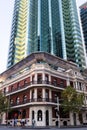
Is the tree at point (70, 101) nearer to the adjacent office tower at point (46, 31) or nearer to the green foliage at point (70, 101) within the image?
the green foliage at point (70, 101)

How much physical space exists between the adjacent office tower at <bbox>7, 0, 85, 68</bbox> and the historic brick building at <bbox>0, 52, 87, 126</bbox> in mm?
49059

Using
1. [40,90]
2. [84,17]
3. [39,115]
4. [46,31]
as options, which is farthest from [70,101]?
[84,17]

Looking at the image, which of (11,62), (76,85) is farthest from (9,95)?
(11,62)

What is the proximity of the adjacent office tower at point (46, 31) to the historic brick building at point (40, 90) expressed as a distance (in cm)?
4906

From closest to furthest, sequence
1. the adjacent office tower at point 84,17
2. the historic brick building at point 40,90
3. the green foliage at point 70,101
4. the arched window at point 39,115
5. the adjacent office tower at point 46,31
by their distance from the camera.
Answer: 1. the arched window at point 39,115
2. the historic brick building at point 40,90
3. the green foliage at point 70,101
4. the adjacent office tower at point 46,31
5. the adjacent office tower at point 84,17

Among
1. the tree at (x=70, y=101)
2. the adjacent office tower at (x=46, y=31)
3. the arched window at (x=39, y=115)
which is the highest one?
the adjacent office tower at (x=46, y=31)

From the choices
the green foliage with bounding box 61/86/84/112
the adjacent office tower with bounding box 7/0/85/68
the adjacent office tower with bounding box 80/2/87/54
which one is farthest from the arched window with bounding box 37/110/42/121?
→ the adjacent office tower with bounding box 80/2/87/54

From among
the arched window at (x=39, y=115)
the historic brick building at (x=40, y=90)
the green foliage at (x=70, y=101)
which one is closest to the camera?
the arched window at (x=39, y=115)

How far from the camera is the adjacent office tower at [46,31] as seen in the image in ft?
338

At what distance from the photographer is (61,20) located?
372 ft

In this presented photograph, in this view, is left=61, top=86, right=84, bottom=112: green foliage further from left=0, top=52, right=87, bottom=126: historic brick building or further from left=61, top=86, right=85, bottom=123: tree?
left=0, top=52, right=87, bottom=126: historic brick building

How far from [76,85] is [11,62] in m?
65.6

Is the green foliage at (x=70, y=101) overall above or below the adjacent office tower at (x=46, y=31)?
below

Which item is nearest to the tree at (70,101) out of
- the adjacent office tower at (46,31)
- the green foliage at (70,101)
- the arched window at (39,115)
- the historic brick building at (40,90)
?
the green foliage at (70,101)
